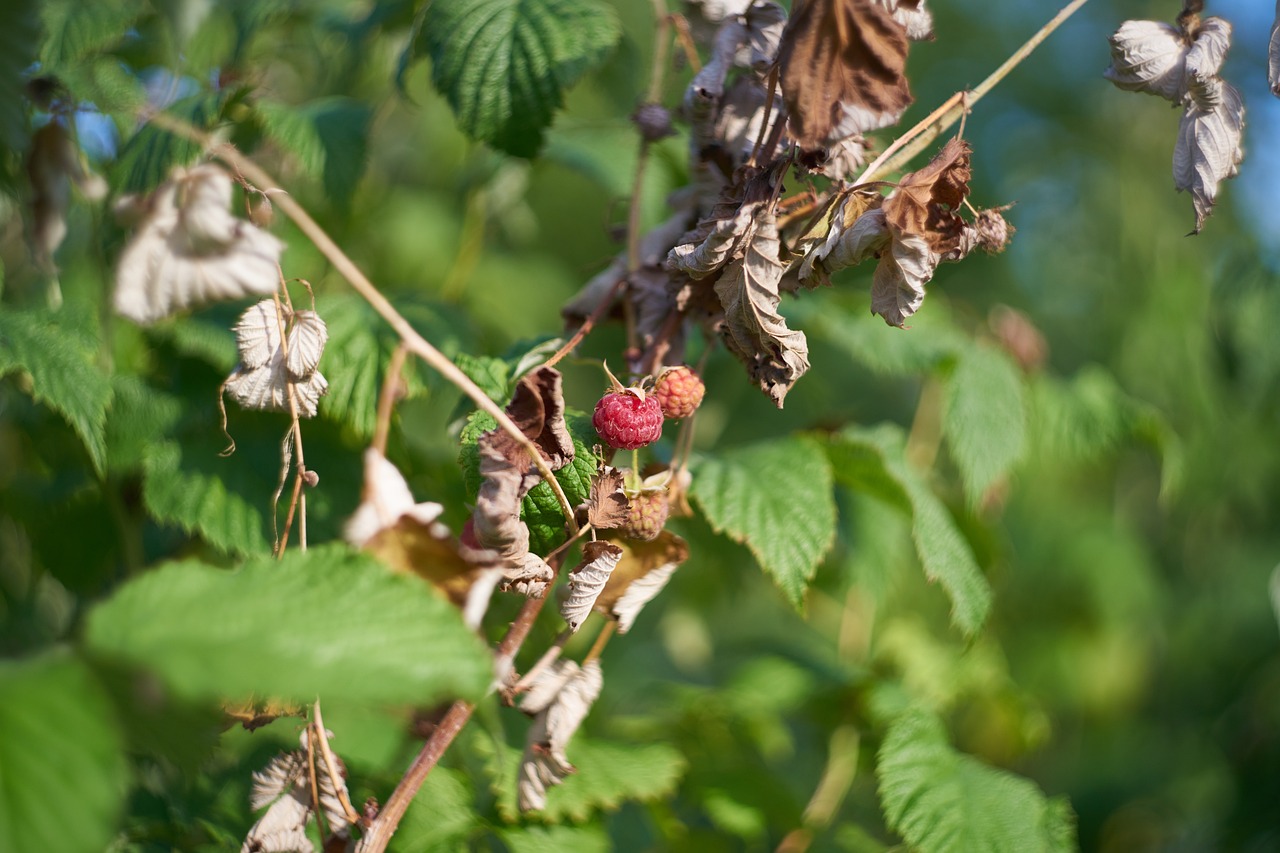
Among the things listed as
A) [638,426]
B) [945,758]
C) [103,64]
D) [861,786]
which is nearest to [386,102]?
[103,64]

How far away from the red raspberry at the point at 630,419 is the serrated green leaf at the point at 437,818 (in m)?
0.32

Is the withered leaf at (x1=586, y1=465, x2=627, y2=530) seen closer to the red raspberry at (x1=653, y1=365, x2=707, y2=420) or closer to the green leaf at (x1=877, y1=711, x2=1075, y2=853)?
the red raspberry at (x1=653, y1=365, x2=707, y2=420)

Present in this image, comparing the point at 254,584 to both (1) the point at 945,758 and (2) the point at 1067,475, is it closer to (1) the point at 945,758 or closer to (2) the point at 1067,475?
(1) the point at 945,758

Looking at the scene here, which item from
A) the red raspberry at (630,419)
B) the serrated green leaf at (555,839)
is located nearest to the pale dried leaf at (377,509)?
the red raspberry at (630,419)

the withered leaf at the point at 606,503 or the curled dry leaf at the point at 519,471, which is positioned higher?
the curled dry leaf at the point at 519,471

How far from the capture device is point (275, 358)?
0.49 metres

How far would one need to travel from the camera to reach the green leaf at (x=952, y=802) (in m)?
0.71

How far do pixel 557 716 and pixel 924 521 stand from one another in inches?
14.4

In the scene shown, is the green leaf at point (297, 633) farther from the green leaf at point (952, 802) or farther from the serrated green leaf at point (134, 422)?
the green leaf at point (952, 802)

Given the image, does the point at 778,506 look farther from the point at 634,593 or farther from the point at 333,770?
the point at 333,770

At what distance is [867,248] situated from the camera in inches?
18.4

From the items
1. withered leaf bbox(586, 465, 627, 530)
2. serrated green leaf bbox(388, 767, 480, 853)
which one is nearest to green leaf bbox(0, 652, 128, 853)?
withered leaf bbox(586, 465, 627, 530)

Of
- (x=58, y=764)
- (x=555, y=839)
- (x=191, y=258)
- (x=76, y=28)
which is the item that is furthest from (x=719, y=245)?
(x=76, y=28)

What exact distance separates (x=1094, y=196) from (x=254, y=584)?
3.09m
